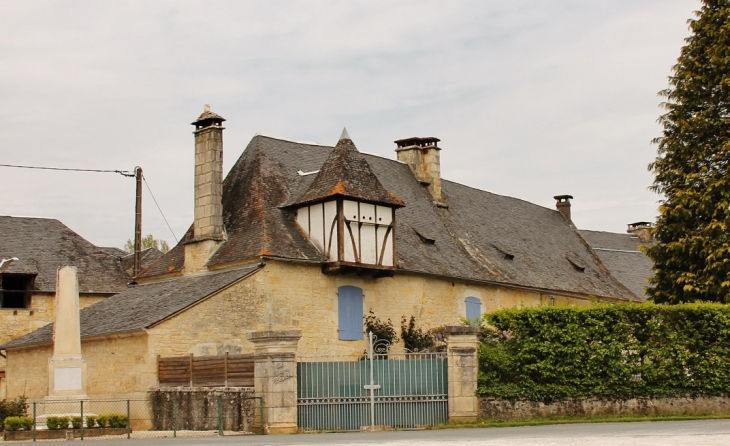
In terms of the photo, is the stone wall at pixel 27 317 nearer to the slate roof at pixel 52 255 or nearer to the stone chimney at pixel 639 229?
the slate roof at pixel 52 255

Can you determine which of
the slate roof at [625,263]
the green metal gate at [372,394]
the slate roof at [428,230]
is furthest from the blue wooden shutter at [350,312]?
the slate roof at [625,263]

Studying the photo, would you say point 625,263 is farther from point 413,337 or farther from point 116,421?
point 116,421

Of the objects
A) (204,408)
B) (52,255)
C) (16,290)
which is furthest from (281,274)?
(52,255)

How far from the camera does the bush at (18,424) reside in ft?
67.7

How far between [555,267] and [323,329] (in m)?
14.2

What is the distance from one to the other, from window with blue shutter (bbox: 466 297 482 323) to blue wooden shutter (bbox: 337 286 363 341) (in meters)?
4.87

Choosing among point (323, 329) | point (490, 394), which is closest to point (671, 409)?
point (490, 394)

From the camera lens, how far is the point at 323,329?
93.7ft

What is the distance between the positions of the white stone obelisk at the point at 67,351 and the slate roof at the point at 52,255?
49.4 ft

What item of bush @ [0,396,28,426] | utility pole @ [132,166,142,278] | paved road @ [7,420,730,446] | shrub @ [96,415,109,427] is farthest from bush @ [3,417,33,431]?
utility pole @ [132,166,142,278]

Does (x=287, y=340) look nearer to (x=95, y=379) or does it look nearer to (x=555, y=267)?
(x=95, y=379)

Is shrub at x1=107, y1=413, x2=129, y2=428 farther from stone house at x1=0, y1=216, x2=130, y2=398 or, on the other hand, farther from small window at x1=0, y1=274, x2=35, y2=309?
small window at x1=0, y1=274, x2=35, y2=309

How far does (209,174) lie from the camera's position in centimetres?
2919

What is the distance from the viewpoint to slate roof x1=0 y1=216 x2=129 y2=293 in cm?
3834
